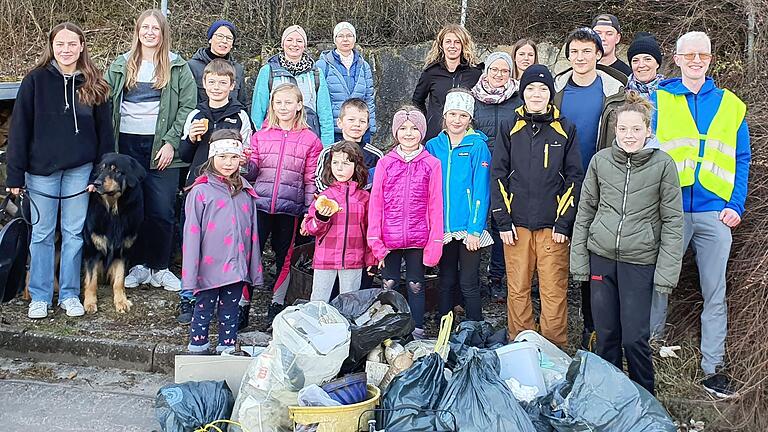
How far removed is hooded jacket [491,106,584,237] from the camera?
484 centimetres

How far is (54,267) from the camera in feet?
19.1

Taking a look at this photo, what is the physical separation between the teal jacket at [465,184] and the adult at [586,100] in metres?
0.65

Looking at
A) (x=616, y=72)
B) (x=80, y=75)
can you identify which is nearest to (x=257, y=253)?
(x=80, y=75)

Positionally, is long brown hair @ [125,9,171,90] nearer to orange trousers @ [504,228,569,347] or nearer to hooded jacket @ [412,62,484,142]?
hooded jacket @ [412,62,484,142]

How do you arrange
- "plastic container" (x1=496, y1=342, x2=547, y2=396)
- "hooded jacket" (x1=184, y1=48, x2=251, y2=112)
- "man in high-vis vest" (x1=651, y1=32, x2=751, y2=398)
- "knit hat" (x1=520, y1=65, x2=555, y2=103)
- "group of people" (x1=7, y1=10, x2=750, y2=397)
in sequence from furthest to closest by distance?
"hooded jacket" (x1=184, y1=48, x2=251, y2=112), "knit hat" (x1=520, y1=65, x2=555, y2=103), "man in high-vis vest" (x1=651, y1=32, x2=751, y2=398), "group of people" (x1=7, y1=10, x2=750, y2=397), "plastic container" (x1=496, y1=342, x2=547, y2=396)

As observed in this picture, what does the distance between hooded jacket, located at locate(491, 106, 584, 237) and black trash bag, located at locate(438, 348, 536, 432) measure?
4.02ft

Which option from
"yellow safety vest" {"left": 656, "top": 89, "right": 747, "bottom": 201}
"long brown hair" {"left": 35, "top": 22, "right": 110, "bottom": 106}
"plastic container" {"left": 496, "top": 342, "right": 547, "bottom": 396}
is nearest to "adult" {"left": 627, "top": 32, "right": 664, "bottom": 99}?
"yellow safety vest" {"left": 656, "top": 89, "right": 747, "bottom": 201}

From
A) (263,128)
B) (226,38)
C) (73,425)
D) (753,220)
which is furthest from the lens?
(226,38)

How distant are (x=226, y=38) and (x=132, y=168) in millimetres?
1382

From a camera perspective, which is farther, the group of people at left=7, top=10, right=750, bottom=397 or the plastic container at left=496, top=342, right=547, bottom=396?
the group of people at left=7, top=10, right=750, bottom=397

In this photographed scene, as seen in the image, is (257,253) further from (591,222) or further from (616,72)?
(616,72)

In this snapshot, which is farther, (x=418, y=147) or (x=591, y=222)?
(x=418, y=147)

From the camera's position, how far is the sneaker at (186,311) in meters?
5.64

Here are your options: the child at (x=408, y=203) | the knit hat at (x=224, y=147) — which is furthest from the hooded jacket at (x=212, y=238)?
the child at (x=408, y=203)
